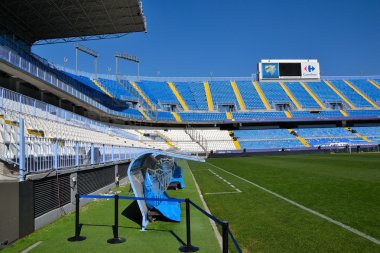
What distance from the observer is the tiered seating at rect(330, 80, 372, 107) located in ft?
222

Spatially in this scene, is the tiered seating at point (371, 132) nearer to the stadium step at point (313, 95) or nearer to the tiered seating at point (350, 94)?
the tiered seating at point (350, 94)

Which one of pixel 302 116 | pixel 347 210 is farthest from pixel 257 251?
pixel 302 116

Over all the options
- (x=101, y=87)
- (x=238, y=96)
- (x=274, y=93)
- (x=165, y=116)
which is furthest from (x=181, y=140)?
(x=274, y=93)

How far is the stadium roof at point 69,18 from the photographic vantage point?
29.2 meters

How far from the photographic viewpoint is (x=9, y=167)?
23.2 ft

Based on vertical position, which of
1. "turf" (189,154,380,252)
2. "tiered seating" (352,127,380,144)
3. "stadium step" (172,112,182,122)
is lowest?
"turf" (189,154,380,252)

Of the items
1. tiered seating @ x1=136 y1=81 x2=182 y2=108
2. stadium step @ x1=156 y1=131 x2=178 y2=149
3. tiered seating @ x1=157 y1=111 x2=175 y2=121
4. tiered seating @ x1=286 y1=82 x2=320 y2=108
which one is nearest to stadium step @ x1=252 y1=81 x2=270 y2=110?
tiered seating @ x1=286 y1=82 x2=320 y2=108

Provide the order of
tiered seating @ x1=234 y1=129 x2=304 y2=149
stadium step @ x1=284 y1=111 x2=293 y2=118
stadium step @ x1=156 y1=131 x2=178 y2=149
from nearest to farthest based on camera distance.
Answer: stadium step @ x1=156 y1=131 x2=178 y2=149 → tiered seating @ x1=234 y1=129 x2=304 y2=149 → stadium step @ x1=284 y1=111 x2=293 y2=118

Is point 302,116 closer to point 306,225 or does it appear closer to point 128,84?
point 128,84

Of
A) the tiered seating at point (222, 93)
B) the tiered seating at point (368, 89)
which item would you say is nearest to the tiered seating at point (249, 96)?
the tiered seating at point (222, 93)

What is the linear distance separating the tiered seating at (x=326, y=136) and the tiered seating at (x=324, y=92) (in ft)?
22.8

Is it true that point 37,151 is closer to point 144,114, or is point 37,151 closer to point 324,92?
point 144,114

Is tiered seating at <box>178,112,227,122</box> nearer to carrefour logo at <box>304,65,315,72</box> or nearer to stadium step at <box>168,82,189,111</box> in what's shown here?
stadium step at <box>168,82,189,111</box>

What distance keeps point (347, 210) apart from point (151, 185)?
16.2ft
